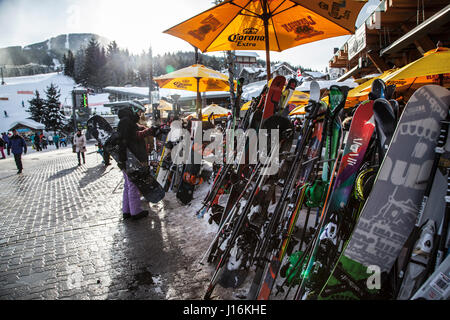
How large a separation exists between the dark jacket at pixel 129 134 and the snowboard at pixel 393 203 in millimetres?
3898

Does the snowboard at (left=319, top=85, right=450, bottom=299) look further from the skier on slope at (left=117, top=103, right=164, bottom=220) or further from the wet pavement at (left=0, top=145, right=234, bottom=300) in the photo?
the skier on slope at (left=117, top=103, right=164, bottom=220)

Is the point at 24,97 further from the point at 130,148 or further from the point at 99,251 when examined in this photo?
the point at 99,251

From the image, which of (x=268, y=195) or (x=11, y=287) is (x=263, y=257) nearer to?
(x=268, y=195)

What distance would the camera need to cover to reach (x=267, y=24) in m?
4.20

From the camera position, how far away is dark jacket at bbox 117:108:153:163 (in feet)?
15.0

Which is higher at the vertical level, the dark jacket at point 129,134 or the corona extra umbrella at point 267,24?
the corona extra umbrella at point 267,24

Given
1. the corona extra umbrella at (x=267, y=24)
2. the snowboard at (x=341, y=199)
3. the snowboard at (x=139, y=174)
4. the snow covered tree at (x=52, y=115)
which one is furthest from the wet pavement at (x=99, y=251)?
the snow covered tree at (x=52, y=115)

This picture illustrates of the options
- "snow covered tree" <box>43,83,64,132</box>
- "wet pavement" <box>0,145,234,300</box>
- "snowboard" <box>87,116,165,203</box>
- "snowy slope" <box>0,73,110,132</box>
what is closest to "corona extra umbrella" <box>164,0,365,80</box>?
"snowboard" <box>87,116,165,203</box>

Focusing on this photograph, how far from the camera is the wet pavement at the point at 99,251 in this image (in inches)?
107

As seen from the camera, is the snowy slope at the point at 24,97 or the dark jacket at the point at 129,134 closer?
the dark jacket at the point at 129,134

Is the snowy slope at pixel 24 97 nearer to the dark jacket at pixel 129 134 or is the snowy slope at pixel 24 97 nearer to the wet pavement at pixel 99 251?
the wet pavement at pixel 99 251

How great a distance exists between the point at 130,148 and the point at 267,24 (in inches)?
128

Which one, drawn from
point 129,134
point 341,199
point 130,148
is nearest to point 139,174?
point 130,148

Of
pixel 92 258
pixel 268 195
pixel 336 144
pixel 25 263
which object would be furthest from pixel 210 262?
pixel 25 263
